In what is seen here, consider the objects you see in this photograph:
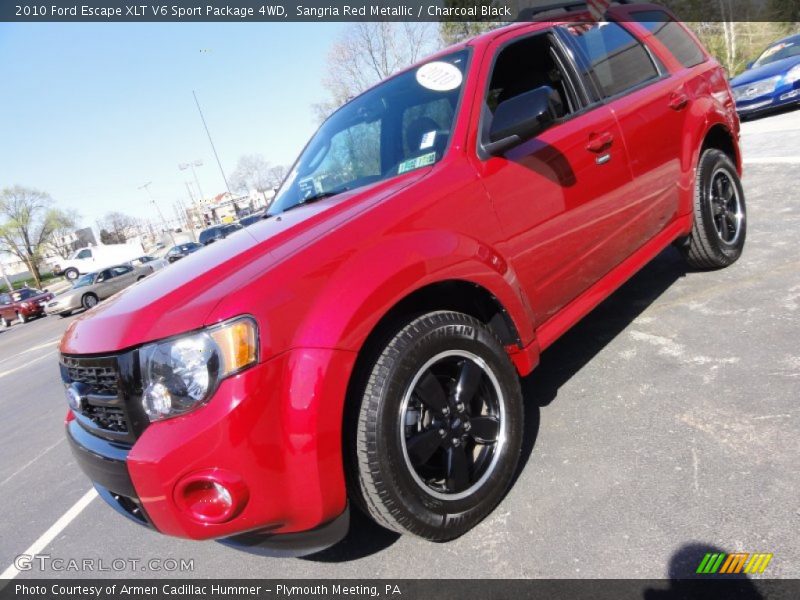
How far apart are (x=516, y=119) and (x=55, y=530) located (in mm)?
3279

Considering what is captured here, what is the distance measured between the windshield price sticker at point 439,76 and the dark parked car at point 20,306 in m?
26.9

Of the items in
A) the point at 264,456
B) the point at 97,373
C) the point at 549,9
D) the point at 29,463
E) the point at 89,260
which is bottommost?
the point at 89,260

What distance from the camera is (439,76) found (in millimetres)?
2686

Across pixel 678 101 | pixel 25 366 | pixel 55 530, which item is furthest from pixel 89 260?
pixel 678 101

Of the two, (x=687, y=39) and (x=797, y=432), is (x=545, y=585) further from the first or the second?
(x=687, y=39)

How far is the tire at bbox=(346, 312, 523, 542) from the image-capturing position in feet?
5.86

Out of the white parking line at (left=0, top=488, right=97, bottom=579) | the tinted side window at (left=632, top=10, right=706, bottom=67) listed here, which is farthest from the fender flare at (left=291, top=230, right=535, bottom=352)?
the tinted side window at (left=632, top=10, right=706, bottom=67)

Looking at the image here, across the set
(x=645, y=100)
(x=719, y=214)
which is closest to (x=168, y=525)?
(x=645, y=100)

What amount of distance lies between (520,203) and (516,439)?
3.45 feet

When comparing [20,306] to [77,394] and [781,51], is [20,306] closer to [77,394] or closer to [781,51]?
[77,394]

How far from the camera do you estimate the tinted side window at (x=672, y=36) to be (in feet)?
12.1

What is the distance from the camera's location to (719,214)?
154 inches

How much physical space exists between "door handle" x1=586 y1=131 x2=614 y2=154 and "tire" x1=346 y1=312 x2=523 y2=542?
122cm

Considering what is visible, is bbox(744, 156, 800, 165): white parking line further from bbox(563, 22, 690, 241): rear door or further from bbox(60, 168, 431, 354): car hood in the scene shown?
bbox(60, 168, 431, 354): car hood
